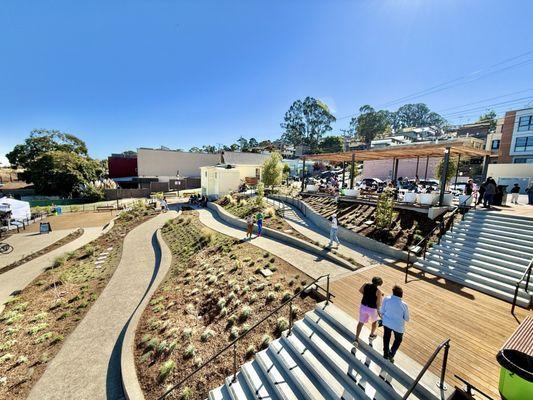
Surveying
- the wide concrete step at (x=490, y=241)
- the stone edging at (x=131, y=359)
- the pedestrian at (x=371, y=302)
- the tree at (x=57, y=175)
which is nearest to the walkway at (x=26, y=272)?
the stone edging at (x=131, y=359)

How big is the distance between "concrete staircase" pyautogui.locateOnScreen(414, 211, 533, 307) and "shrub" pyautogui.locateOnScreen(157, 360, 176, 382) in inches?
346

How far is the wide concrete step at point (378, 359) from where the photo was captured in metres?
3.88

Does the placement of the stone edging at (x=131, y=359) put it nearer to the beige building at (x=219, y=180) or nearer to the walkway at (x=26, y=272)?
the walkway at (x=26, y=272)

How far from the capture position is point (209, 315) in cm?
761

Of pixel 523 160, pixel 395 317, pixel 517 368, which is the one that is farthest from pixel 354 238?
pixel 523 160

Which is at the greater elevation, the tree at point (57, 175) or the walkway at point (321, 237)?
the tree at point (57, 175)

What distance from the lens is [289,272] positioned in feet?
29.5

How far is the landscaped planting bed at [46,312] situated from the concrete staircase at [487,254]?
1321cm

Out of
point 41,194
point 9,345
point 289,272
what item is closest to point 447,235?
point 289,272

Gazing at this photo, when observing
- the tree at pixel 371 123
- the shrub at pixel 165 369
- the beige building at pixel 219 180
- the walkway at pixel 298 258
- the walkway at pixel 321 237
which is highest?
the tree at pixel 371 123

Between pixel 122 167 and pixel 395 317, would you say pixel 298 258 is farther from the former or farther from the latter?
pixel 122 167

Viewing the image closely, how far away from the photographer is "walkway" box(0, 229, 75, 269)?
15102 mm

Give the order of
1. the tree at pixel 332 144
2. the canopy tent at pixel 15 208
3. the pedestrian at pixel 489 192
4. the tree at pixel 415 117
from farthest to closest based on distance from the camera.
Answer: the tree at pixel 415 117
the tree at pixel 332 144
the canopy tent at pixel 15 208
the pedestrian at pixel 489 192

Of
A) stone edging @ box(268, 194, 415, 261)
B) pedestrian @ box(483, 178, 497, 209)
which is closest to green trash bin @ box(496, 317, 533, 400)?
stone edging @ box(268, 194, 415, 261)
